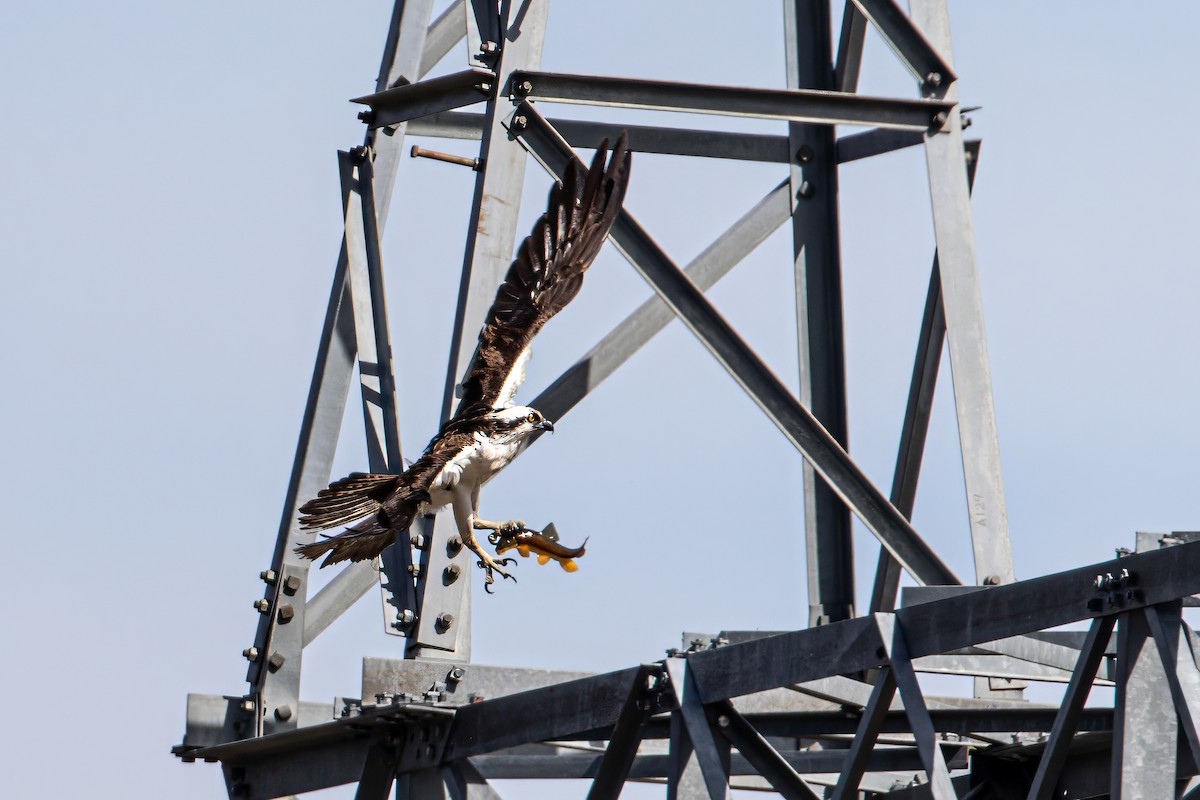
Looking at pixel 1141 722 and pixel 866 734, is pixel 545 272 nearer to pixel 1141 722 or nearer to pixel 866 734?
pixel 866 734

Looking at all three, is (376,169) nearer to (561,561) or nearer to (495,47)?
(495,47)

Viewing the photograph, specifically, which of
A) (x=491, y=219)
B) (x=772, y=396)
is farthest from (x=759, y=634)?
(x=491, y=219)

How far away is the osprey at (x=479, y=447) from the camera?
31.4ft

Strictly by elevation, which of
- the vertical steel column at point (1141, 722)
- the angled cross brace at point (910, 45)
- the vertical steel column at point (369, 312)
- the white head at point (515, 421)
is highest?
the angled cross brace at point (910, 45)

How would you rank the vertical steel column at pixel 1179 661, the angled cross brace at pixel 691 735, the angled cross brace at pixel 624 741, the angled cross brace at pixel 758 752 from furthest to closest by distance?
the angled cross brace at pixel 624 741
the angled cross brace at pixel 758 752
the angled cross brace at pixel 691 735
the vertical steel column at pixel 1179 661

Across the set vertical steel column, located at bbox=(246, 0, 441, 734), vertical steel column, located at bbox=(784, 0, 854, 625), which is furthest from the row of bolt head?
vertical steel column, located at bbox=(784, 0, 854, 625)

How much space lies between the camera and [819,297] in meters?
11.8

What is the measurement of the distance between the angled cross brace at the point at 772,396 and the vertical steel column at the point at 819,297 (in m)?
1.84

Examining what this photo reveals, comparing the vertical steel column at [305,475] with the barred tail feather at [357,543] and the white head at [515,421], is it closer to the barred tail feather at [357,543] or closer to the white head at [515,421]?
the barred tail feather at [357,543]

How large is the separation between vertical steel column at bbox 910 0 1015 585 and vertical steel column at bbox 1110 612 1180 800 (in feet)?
8.67

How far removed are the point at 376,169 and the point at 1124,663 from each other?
6163mm

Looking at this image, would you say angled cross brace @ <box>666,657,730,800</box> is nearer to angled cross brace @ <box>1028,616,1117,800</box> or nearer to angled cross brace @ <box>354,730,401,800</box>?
angled cross brace @ <box>1028,616,1117,800</box>

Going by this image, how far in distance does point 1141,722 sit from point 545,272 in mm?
4839

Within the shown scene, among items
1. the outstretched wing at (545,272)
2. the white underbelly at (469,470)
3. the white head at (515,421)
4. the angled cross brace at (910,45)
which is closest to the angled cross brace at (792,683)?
the white underbelly at (469,470)
